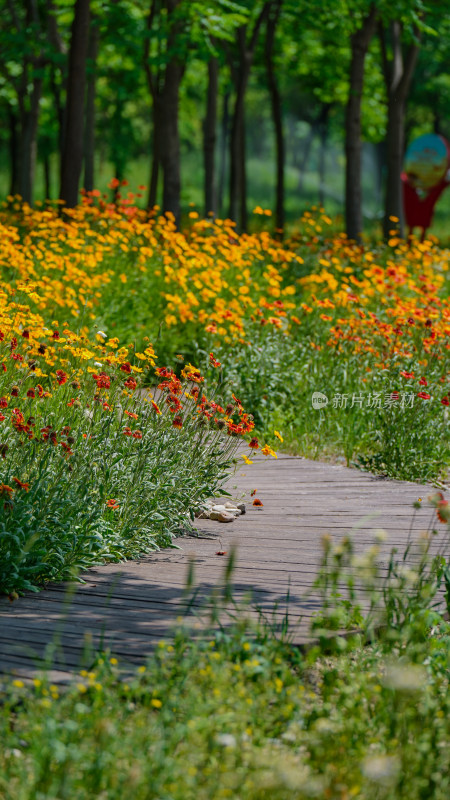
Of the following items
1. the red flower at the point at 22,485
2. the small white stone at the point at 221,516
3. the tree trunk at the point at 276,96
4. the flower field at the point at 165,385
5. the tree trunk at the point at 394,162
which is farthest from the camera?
the tree trunk at the point at 276,96

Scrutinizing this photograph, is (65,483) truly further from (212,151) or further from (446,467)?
(212,151)

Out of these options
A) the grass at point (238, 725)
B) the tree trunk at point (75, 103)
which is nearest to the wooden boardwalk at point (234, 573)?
the grass at point (238, 725)

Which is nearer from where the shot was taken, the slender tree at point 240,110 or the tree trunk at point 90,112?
the tree trunk at point 90,112

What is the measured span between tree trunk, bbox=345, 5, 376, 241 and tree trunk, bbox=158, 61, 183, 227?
271cm

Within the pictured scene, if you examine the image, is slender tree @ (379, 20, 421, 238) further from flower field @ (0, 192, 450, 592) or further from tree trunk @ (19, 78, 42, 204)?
tree trunk @ (19, 78, 42, 204)

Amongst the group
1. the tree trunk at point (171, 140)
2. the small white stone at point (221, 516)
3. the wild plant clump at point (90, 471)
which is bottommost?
the small white stone at point (221, 516)

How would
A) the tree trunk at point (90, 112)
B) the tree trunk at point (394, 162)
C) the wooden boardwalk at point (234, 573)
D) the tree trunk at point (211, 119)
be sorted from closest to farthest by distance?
the wooden boardwalk at point (234, 573) → the tree trunk at point (394, 162) → the tree trunk at point (90, 112) → the tree trunk at point (211, 119)

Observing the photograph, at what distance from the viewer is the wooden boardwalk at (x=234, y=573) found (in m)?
3.50

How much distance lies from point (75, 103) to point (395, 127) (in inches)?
246

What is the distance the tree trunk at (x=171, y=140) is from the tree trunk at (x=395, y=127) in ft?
13.0

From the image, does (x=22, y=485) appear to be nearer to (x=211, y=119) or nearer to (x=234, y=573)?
(x=234, y=573)

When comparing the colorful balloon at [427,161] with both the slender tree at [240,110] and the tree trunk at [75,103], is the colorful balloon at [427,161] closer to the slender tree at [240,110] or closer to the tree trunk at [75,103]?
the slender tree at [240,110]

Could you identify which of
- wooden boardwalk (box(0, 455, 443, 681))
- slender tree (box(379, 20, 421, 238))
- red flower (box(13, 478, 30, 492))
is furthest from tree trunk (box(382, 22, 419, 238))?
red flower (box(13, 478, 30, 492))

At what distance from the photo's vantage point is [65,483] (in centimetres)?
450
